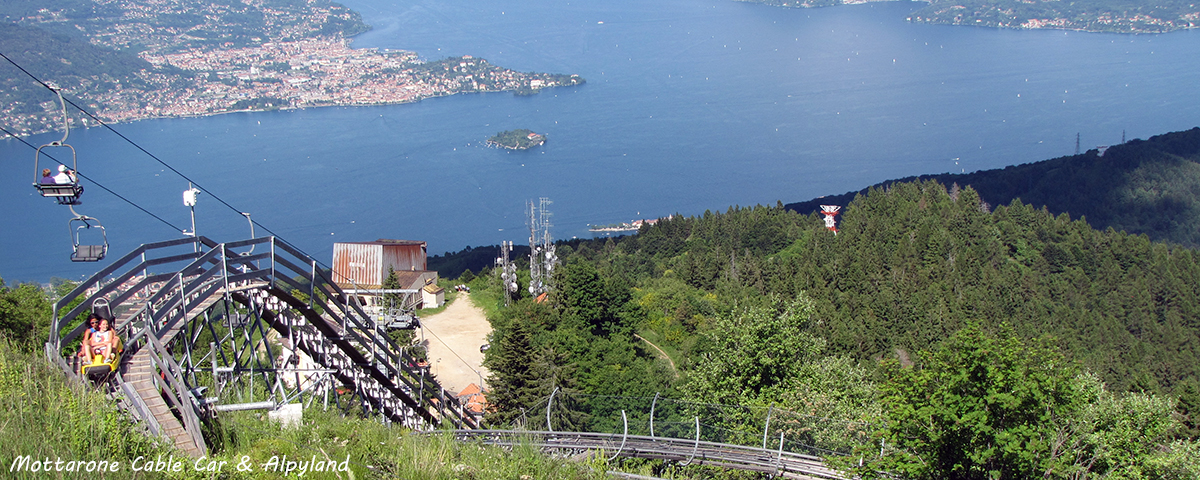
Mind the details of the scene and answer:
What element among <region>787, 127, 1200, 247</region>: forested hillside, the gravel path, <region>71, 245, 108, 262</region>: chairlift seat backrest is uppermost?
<region>787, 127, 1200, 247</region>: forested hillside

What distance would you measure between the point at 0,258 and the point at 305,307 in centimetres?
6963

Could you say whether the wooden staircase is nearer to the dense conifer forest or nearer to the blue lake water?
the dense conifer forest

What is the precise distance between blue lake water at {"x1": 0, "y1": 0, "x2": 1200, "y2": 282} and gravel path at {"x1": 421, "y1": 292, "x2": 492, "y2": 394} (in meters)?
37.9

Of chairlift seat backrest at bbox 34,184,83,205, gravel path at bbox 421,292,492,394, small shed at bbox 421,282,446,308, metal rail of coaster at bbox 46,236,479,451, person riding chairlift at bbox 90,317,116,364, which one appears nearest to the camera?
person riding chairlift at bbox 90,317,116,364

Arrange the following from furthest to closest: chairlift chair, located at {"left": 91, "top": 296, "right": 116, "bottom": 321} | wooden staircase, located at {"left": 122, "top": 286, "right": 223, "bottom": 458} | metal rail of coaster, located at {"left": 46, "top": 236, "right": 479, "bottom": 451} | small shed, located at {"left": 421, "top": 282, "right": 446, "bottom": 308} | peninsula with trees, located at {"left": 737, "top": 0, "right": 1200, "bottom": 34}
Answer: peninsula with trees, located at {"left": 737, "top": 0, "right": 1200, "bottom": 34}
small shed, located at {"left": 421, "top": 282, "right": 446, "bottom": 308}
chairlift chair, located at {"left": 91, "top": 296, "right": 116, "bottom": 321}
metal rail of coaster, located at {"left": 46, "top": 236, "right": 479, "bottom": 451}
wooden staircase, located at {"left": 122, "top": 286, "right": 223, "bottom": 458}

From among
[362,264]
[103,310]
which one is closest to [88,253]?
[103,310]

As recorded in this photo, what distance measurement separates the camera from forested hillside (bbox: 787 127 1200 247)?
81.8 m

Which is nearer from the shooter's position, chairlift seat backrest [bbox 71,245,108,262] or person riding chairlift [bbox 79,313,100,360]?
person riding chairlift [bbox 79,313,100,360]

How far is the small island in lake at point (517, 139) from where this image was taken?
94.8 m

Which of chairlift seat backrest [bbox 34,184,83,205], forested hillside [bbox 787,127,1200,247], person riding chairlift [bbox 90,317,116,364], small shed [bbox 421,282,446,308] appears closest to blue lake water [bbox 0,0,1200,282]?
forested hillside [bbox 787,127,1200,247]

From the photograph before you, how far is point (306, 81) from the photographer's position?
123 meters

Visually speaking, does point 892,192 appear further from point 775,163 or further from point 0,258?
point 0,258

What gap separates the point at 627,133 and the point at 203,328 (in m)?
91.0

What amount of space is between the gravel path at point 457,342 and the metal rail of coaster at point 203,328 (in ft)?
28.8
